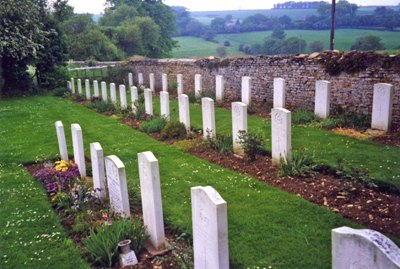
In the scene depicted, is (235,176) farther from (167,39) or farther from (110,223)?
(167,39)

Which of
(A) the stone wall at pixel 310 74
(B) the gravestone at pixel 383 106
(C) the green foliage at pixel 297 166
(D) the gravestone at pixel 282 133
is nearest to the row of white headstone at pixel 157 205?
(C) the green foliage at pixel 297 166

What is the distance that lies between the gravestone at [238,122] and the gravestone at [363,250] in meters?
6.28

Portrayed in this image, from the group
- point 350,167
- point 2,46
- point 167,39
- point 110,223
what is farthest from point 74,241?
point 167,39

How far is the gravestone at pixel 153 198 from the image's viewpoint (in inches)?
210

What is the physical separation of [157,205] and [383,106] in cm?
746

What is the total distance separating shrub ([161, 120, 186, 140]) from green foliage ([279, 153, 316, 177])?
13.3 feet

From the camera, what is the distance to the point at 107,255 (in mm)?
5062

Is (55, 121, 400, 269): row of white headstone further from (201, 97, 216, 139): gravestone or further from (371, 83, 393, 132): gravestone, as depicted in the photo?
(371, 83, 393, 132): gravestone

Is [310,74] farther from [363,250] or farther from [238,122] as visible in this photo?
[363,250]

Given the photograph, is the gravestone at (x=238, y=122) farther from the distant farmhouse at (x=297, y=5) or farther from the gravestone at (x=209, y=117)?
the distant farmhouse at (x=297, y=5)

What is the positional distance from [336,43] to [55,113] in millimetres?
31755

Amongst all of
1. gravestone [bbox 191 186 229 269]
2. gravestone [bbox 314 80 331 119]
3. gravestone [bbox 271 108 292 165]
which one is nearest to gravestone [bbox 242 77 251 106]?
gravestone [bbox 314 80 331 119]

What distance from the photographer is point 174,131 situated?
11.4 metres

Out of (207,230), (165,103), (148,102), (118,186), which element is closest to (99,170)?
(118,186)
